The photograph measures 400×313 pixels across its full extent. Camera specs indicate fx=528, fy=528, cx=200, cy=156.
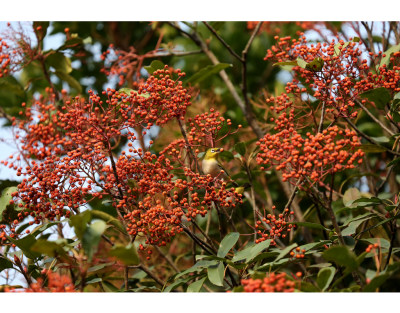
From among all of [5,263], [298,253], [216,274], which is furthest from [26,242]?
[298,253]

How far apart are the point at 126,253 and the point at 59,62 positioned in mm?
1427

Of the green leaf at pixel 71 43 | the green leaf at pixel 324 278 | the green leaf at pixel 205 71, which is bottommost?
the green leaf at pixel 324 278

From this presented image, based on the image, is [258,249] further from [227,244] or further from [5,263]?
[5,263]

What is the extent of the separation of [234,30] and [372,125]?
1.25 metres

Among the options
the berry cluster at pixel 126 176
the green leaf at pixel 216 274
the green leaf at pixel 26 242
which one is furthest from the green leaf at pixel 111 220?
the green leaf at pixel 216 274

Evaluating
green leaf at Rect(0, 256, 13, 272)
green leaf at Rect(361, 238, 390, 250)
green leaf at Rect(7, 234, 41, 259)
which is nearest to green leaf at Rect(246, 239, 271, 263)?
green leaf at Rect(361, 238, 390, 250)

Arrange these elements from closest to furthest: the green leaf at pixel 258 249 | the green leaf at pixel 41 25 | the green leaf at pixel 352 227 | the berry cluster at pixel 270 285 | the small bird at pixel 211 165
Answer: the berry cluster at pixel 270 285
the green leaf at pixel 258 249
the green leaf at pixel 352 227
the small bird at pixel 211 165
the green leaf at pixel 41 25

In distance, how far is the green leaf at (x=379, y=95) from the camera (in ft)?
5.47

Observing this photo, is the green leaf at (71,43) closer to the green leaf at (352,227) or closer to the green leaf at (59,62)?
the green leaf at (59,62)

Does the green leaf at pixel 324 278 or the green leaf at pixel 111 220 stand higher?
the green leaf at pixel 111 220

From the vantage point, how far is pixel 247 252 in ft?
4.99

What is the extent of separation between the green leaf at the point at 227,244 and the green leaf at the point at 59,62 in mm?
1230

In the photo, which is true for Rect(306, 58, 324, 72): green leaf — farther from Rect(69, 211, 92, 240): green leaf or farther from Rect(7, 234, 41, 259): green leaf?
Rect(7, 234, 41, 259): green leaf
